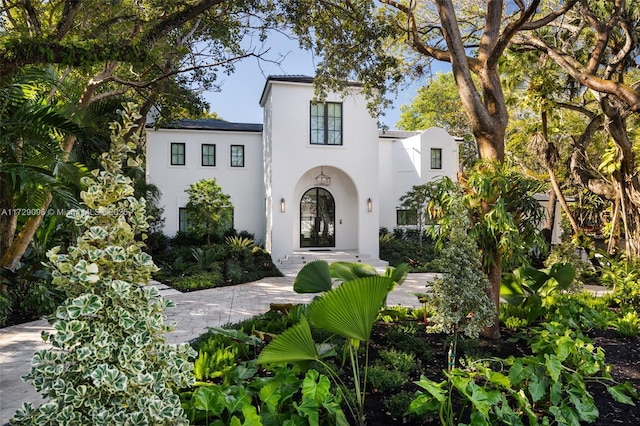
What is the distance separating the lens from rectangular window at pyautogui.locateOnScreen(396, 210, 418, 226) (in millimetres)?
18642

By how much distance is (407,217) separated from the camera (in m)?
19.4

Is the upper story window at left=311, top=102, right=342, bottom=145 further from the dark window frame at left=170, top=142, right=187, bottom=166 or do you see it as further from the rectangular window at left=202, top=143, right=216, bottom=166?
the dark window frame at left=170, top=142, right=187, bottom=166

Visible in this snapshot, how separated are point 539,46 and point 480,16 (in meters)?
1.76

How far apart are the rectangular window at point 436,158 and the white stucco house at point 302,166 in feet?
0.17

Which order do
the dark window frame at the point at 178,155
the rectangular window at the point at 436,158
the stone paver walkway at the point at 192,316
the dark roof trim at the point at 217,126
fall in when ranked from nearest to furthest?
the stone paver walkway at the point at 192,316 → the dark window frame at the point at 178,155 → the dark roof trim at the point at 217,126 → the rectangular window at the point at 436,158

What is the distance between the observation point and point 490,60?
6.72 metres

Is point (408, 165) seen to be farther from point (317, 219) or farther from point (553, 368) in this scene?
point (553, 368)

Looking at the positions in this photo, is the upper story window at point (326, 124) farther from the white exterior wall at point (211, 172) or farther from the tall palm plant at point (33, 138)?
the tall palm plant at point (33, 138)

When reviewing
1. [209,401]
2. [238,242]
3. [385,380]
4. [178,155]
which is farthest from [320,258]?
[209,401]

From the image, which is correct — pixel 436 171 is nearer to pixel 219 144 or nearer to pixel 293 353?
pixel 219 144

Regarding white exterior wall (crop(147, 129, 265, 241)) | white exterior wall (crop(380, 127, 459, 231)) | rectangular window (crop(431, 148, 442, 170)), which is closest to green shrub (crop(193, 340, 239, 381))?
white exterior wall (crop(147, 129, 265, 241))

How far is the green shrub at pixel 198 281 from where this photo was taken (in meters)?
11.4

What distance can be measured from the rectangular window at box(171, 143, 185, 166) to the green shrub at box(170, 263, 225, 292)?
25.4 feet

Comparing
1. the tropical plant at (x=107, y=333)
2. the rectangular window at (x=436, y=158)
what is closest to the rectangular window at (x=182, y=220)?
the rectangular window at (x=436, y=158)
